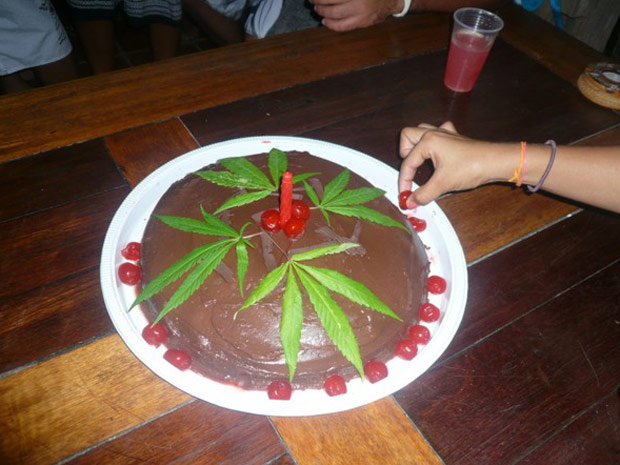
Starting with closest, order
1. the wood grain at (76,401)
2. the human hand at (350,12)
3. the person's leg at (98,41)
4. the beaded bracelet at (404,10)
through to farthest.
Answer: the wood grain at (76,401)
the human hand at (350,12)
the beaded bracelet at (404,10)
the person's leg at (98,41)

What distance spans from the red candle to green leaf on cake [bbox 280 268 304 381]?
0.58 ft

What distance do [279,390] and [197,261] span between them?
1.28 ft

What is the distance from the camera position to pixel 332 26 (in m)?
2.17

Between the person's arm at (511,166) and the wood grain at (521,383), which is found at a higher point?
the person's arm at (511,166)

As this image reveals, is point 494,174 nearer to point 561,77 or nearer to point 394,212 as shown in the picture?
point 394,212

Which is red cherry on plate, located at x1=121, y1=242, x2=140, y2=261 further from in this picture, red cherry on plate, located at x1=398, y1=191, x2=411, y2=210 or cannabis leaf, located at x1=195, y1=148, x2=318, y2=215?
red cherry on plate, located at x1=398, y1=191, x2=411, y2=210

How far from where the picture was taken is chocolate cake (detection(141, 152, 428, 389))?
3.54 ft

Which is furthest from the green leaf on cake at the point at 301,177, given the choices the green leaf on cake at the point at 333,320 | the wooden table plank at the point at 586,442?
the wooden table plank at the point at 586,442

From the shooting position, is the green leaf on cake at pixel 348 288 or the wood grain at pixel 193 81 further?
the wood grain at pixel 193 81

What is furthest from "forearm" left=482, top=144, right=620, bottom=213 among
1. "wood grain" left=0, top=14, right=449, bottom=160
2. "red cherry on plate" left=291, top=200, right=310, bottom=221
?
"wood grain" left=0, top=14, right=449, bottom=160

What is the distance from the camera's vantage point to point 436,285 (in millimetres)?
1315

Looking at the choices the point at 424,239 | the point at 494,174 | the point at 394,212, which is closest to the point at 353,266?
the point at 394,212

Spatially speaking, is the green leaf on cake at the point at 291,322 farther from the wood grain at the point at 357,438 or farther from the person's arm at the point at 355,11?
the person's arm at the point at 355,11

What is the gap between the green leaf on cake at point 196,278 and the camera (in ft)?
→ 3.49
